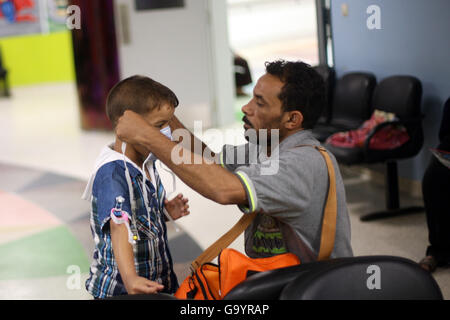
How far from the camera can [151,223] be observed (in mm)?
1636

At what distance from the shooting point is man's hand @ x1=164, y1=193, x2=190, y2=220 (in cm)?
186

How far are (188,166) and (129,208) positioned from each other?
9.7 inches

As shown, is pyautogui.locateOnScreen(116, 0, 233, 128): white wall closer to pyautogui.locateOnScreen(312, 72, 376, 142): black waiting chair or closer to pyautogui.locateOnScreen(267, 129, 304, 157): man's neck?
pyautogui.locateOnScreen(312, 72, 376, 142): black waiting chair

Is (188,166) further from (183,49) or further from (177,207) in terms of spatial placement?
(183,49)

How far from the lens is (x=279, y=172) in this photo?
1.41 metres

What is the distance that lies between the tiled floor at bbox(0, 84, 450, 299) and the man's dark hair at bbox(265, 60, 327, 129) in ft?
2.08

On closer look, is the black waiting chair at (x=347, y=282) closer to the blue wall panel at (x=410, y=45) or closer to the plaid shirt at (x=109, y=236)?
the plaid shirt at (x=109, y=236)

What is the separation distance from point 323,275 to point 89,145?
587cm

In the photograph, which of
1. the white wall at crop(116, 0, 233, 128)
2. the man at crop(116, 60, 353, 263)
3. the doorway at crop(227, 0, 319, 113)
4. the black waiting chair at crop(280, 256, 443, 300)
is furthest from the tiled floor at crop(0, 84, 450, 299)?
the doorway at crop(227, 0, 319, 113)

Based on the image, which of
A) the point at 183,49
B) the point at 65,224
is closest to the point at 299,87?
the point at 65,224

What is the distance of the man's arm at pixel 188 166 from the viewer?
1333 millimetres

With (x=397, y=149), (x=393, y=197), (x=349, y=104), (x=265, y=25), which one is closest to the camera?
(x=397, y=149)

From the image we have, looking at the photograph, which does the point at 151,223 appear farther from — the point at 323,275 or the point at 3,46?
the point at 3,46

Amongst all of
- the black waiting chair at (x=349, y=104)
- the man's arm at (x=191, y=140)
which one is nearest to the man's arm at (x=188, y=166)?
the man's arm at (x=191, y=140)
